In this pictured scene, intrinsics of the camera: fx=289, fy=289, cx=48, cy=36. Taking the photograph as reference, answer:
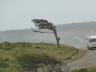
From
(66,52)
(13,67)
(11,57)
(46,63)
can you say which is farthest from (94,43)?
(46,63)

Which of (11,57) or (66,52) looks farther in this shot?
(66,52)

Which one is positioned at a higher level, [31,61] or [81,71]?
[31,61]

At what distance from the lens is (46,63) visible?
24.7 m

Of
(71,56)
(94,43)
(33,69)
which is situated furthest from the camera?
(94,43)

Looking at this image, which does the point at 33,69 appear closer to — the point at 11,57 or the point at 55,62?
the point at 55,62

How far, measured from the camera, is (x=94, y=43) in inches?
2384

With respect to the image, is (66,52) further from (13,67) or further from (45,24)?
(13,67)

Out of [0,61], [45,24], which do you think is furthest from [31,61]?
[45,24]

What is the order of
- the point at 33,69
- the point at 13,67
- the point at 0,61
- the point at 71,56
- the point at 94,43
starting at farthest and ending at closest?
the point at 94,43, the point at 71,56, the point at 0,61, the point at 13,67, the point at 33,69

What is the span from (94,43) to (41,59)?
37419 mm

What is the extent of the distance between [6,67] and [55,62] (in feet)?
50.8

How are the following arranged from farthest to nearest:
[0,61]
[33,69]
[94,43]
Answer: [94,43] → [0,61] → [33,69]

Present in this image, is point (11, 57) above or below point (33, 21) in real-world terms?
below

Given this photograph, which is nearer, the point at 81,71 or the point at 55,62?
the point at 55,62
